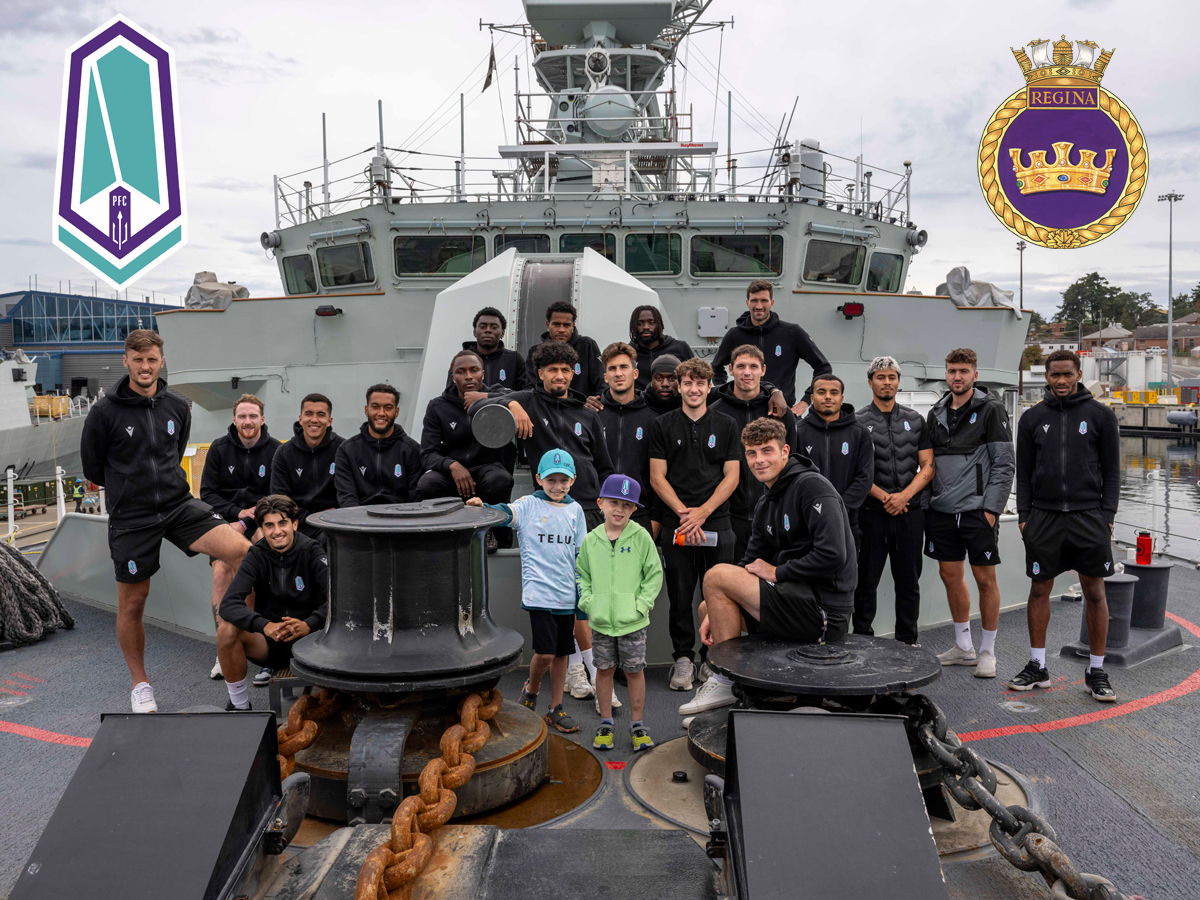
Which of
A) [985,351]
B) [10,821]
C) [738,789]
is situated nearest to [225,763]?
[738,789]

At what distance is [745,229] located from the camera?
8.64 meters

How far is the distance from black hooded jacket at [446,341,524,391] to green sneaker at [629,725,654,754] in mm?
2395

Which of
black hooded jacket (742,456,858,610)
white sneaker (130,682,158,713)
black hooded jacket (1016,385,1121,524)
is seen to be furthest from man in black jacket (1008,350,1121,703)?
white sneaker (130,682,158,713)

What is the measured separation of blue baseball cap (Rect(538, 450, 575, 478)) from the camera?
12.8 feet

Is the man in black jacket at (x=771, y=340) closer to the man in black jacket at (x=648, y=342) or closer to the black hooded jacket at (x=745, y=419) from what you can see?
the man in black jacket at (x=648, y=342)

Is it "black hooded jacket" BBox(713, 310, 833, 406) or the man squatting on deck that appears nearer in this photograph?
the man squatting on deck

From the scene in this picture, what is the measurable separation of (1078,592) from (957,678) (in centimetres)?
239

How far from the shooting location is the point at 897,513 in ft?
15.9

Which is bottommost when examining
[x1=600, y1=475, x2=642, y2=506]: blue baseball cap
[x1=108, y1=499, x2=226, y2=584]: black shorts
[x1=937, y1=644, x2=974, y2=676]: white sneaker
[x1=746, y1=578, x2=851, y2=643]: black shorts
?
[x1=937, y1=644, x2=974, y2=676]: white sneaker

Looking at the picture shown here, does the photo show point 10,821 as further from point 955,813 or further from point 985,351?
point 985,351

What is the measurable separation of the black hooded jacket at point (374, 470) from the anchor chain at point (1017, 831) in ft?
9.62

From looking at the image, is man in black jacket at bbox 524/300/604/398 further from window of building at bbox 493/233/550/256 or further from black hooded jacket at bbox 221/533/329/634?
window of building at bbox 493/233/550/256

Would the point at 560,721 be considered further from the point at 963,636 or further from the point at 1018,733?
the point at 963,636

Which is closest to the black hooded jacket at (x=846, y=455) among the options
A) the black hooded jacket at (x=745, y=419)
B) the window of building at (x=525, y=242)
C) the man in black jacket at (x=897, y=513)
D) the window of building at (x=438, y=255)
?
the black hooded jacket at (x=745, y=419)
